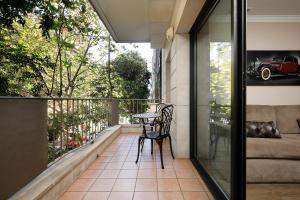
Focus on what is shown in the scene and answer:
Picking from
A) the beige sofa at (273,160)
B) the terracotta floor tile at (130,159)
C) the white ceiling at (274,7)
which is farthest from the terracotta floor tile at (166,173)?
the white ceiling at (274,7)

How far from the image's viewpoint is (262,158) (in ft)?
9.78

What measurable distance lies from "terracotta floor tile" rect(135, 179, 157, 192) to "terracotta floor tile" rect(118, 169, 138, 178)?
20 cm

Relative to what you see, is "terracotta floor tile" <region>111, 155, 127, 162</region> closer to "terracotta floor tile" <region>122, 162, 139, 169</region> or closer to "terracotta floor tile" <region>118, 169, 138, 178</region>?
"terracotta floor tile" <region>122, 162, 139, 169</region>

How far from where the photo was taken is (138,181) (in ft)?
9.42

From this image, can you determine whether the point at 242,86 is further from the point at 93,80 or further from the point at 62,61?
the point at 93,80

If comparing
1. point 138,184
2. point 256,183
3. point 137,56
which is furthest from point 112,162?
point 137,56

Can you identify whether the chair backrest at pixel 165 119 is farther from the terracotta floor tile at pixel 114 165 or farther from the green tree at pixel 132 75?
the green tree at pixel 132 75

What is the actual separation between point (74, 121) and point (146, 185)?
4.88ft

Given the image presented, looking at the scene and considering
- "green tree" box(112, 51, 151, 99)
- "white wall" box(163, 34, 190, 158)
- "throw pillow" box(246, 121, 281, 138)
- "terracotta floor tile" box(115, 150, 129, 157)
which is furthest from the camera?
"green tree" box(112, 51, 151, 99)

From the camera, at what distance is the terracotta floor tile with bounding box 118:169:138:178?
3.05m

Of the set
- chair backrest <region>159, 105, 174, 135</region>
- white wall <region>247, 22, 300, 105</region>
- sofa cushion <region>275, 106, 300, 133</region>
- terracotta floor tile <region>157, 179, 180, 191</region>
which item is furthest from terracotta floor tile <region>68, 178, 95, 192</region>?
white wall <region>247, 22, 300, 105</region>

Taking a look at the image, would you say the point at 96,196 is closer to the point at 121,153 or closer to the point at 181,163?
the point at 181,163

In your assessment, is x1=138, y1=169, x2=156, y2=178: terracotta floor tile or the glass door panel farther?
x1=138, y1=169, x2=156, y2=178: terracotta floor tile

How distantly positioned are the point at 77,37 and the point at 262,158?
641 cm
